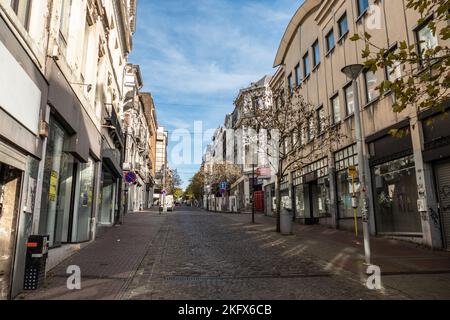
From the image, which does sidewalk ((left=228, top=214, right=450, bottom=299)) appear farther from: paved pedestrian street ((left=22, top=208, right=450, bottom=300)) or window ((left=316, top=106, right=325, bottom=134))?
window ((left=316, top=106, right=325, bottom=134))

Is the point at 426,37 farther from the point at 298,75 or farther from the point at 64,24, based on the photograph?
the point at 298,75

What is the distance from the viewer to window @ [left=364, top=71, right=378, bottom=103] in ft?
51.4

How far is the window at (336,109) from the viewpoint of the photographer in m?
19.4

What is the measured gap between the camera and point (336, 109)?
19.9 m

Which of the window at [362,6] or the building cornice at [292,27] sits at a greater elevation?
the building cornice at [292,27]

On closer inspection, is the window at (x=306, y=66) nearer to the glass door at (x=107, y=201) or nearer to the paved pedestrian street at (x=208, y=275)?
the glass door at (x=107, y=201)

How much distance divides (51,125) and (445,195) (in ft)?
37.9

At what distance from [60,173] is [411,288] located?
9.09 meters

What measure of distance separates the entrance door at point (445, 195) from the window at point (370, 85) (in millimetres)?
4730

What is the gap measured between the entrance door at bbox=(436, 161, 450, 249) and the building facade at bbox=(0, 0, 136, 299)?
11171mm

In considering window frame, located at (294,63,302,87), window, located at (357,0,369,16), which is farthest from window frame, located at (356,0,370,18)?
window frame, located at (294,63,302,87)

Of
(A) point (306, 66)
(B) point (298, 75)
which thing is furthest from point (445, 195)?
(B) point (298, 75)

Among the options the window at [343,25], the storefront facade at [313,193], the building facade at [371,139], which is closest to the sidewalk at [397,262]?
the building facade at [371,139]
